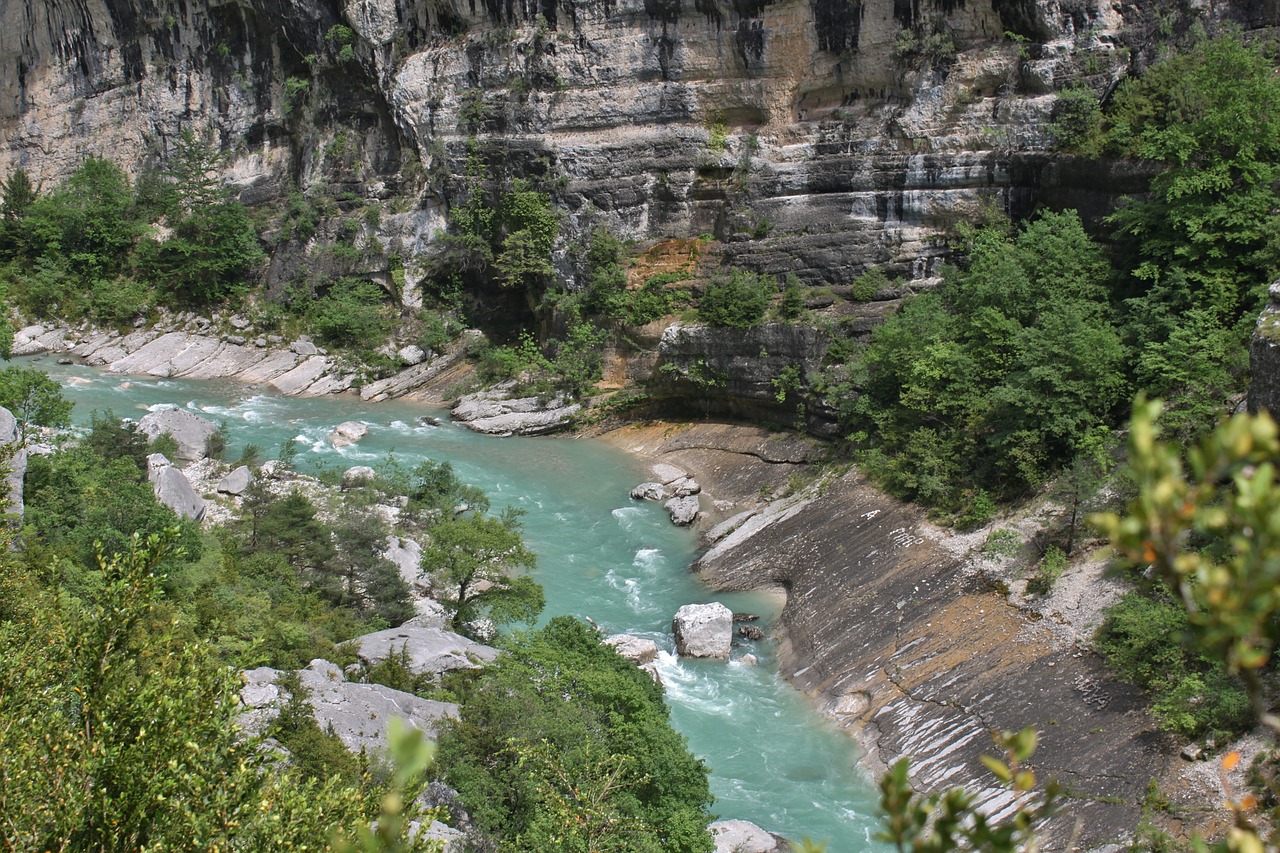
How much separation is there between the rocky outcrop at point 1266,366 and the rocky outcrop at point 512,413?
821 inches

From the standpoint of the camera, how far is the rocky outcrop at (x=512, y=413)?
1211 inches

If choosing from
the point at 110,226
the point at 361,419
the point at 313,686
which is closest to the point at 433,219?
the point at 361,419

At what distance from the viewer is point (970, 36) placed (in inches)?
1118

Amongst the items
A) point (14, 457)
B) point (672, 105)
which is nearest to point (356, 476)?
point (14, 457)

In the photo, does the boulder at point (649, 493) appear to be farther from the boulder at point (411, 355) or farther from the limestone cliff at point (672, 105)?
the boulder at point (411, 355)

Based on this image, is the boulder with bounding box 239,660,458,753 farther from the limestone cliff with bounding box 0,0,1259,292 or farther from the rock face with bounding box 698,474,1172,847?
the limestone cliff with bounding box 0,0,1259,292

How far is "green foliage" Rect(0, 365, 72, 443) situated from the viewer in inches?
850

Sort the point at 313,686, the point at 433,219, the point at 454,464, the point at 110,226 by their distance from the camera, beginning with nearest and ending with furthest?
1. the point at 313,686
2. the point at 454,464
3. the point at 433,219
4. the point at 110,226

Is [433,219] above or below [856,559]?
above

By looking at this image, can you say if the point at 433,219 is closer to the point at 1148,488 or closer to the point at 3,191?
the point at 3,191

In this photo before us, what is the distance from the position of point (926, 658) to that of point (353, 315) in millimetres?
29607

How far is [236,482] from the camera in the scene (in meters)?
22.5

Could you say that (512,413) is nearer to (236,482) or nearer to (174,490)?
(236,482)

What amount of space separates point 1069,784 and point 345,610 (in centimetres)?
1167
